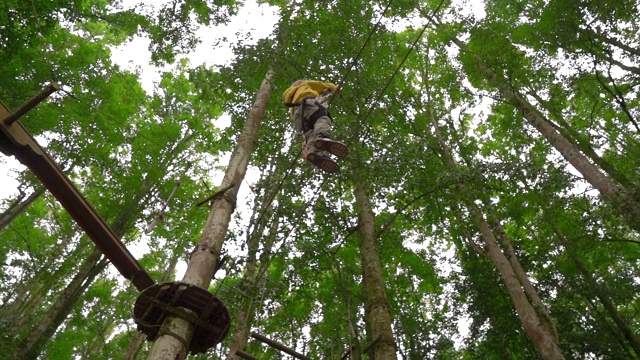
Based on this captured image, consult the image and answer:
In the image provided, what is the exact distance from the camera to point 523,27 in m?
9.96

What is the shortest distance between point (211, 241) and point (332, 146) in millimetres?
1512

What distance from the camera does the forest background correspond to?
6809mm

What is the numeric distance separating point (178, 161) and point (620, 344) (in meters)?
11.6

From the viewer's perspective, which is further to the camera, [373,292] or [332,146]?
[373,292]

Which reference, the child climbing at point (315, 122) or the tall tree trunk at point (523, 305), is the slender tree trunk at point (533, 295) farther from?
the child climbing at point (315, 122)

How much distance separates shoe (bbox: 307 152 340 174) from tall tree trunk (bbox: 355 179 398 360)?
2.11m

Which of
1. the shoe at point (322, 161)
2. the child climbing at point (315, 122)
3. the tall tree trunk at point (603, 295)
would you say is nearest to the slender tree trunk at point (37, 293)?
the child climbing at point (315, 122)

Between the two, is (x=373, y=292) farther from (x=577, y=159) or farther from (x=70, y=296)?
(x=70, y=296)

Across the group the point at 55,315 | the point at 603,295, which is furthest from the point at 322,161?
the point at 603,295

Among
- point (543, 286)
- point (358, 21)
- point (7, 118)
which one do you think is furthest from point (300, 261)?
point (543, 286)

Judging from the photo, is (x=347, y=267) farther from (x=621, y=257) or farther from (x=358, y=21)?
(x=621, y=257)

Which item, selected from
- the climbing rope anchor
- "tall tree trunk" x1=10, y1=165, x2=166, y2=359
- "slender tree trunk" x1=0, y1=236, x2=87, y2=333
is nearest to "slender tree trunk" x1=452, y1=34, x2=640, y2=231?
the climbing rope anchor

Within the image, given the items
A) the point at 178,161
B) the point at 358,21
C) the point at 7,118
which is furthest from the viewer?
the point at 178,161

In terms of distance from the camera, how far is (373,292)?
600cm
